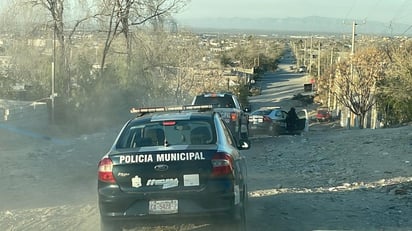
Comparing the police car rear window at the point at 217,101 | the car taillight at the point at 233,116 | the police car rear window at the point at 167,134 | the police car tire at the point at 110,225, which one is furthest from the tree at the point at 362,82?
the police car tire at the point at 110,225

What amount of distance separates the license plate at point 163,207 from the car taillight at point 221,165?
22.3 inches

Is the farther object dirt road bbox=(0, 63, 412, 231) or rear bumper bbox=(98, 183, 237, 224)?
dirt road bbox=(0, 63, 412, 231)

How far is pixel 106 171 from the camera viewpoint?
7438 millimetres

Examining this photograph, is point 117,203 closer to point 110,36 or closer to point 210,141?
point 210,141

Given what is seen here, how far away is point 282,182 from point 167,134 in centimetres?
678

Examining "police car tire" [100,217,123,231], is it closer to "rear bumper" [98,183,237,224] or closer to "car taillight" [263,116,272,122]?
"rear bumper" [98,183,237,224]

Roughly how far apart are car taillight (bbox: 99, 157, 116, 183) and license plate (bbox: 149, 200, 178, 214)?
54cm

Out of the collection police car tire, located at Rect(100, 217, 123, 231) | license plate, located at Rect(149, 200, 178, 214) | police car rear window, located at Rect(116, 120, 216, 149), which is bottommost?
police car tire, located at Rect(100, 217, 123, 231)

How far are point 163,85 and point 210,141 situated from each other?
28.4 m

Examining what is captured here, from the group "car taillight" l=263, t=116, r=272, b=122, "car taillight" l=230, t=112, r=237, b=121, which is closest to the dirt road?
"car taillight" l=230, t=112, r=237, b=121

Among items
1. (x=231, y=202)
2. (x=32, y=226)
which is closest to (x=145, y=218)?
A: (x=231, y=202)

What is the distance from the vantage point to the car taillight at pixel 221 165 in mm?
7289

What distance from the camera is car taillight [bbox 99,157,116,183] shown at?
739cm

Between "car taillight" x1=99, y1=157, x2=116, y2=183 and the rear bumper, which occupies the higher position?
"car taillight" x1=99, y1=157, x2=116, y2=183
